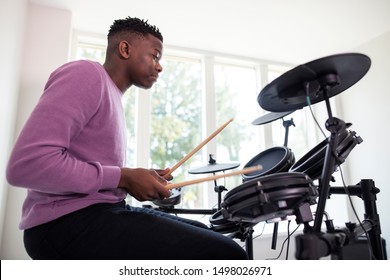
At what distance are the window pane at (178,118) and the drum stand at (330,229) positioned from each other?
5.74ft

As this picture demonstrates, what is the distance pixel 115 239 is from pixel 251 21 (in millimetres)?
2548

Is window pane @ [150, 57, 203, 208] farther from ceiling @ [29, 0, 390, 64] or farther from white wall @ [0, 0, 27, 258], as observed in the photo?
white wall @ [0, 0, 27, 258]

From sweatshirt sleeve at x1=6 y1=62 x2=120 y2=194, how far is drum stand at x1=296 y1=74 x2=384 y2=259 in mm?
550

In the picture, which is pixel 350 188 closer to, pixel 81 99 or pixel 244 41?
pixel 81 99

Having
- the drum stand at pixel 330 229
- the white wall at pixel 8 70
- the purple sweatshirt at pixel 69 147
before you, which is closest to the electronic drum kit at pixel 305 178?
the drum stand at pixel 330 229

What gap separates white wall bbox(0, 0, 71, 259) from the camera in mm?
1994

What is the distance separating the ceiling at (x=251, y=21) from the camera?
7.96 ft

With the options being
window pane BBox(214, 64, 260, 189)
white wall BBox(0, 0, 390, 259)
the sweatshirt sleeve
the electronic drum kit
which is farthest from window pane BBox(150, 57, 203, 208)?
the sweatshirt sleeve

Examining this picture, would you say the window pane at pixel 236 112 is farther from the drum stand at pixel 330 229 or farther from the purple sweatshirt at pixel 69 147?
the purple sweatshirt at pixel 69 147

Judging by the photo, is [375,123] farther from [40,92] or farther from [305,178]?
[40,92]

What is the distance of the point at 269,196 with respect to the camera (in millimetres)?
785

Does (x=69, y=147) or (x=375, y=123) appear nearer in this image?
(x=69, y=147)

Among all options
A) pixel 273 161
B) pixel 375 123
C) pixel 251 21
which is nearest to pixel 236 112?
pixel 251 21

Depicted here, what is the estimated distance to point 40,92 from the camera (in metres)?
2.25
